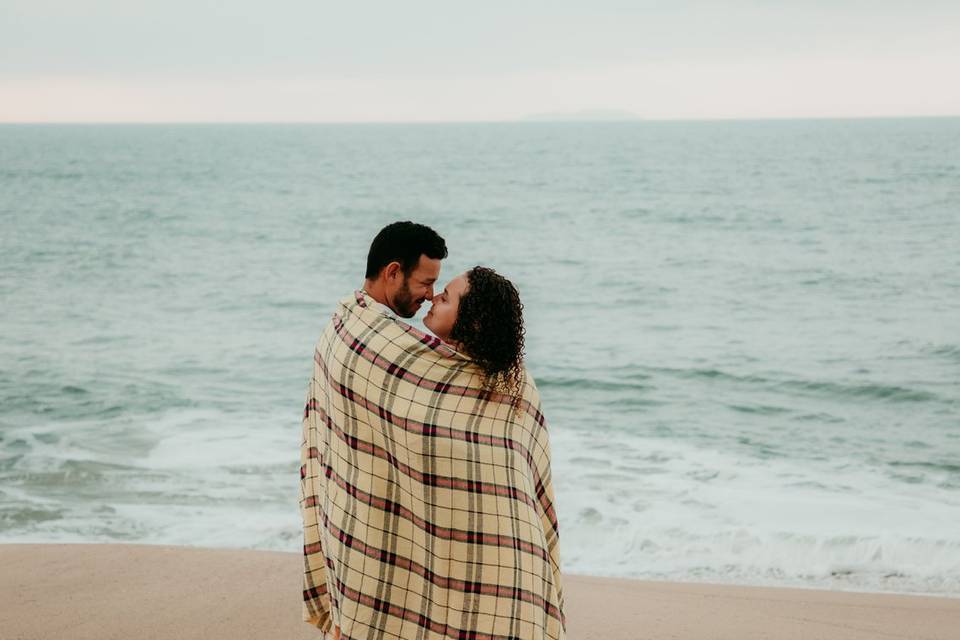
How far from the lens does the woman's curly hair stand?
93.8 inches

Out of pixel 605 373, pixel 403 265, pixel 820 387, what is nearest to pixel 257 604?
pixel 403 265

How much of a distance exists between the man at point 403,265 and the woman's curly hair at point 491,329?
0.78ft

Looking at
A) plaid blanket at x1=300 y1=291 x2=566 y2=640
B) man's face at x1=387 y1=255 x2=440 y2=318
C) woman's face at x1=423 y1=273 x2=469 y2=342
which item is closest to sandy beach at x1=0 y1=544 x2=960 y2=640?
plaid blanket at x1=300 y1=291 x2=566 y2=640

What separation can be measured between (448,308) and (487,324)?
112 millimetres

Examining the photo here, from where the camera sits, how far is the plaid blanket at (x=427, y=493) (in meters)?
2.42

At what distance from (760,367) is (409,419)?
13139 mm

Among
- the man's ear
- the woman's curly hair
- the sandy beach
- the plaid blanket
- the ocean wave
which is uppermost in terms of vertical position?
the man's ear

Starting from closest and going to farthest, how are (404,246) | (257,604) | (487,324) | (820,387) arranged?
(487,324)
(404,246)
(257,604)
(820,387)

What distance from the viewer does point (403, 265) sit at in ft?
8.59

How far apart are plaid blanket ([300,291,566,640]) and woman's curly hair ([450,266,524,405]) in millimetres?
38

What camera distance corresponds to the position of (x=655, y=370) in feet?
48.5

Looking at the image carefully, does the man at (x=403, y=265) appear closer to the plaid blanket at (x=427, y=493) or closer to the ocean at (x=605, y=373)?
the plaid blanket at (x=427, y=493)

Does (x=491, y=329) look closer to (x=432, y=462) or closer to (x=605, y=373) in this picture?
(x=432, y=462)

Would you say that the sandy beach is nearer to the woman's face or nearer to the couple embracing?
the couple embracing
